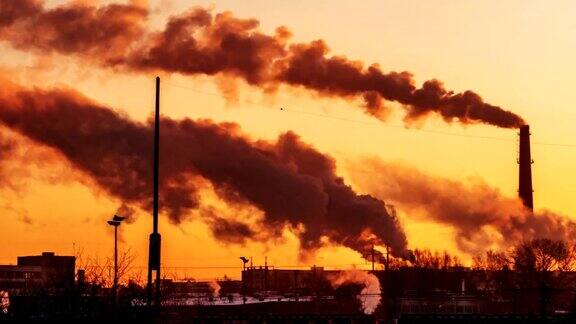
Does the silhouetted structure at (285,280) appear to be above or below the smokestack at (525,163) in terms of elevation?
below

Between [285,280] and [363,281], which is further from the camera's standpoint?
[285,280]

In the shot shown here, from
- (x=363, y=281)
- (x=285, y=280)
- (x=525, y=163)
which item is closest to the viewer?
(x=525, y=163)

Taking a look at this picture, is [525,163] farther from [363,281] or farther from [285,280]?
[285,280]

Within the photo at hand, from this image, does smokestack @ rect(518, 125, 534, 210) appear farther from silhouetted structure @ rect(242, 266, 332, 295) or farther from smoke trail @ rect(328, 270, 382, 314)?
silhouetted structure @ rect(242, 266, 332, 295)

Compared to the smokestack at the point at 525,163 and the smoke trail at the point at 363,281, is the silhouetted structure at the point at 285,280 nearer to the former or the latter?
the smoke trail at the point at 363,281

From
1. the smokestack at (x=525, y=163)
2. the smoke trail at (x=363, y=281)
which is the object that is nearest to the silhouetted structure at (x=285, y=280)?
the smoke trail at (x=363, y=281)

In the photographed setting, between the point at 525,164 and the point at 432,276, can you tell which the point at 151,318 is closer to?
the point at 525,164

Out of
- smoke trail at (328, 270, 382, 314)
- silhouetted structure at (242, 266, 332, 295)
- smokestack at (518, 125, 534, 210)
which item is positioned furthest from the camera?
silhouetted structure at (242, 266, 332, 295)

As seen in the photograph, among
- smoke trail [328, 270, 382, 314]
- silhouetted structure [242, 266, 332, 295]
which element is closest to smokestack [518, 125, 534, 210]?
smoke trail [328, 270, 382, 314]

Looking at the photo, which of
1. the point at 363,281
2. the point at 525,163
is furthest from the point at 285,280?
the point at 525,163

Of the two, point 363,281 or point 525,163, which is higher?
point 525,163

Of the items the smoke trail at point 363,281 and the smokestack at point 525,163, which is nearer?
the smoke trail at point 363,281

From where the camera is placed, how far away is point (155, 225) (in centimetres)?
3950

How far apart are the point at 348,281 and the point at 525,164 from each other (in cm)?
2542
